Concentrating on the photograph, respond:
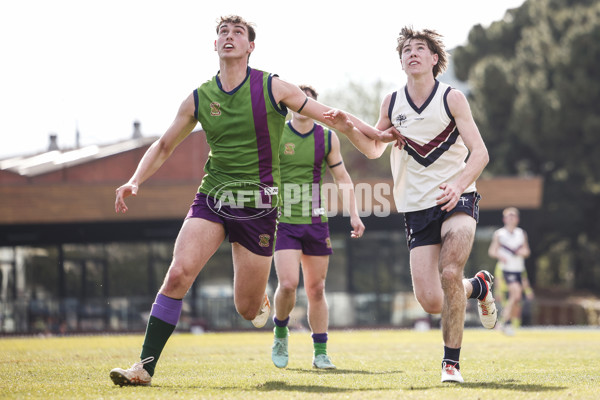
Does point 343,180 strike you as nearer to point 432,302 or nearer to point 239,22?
point 432,302

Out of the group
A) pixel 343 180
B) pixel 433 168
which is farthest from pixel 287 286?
pixel 433 168

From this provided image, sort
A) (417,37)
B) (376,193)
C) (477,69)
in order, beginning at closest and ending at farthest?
(417,37) → (376,193) → (477,69)

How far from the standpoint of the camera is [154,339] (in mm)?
6426

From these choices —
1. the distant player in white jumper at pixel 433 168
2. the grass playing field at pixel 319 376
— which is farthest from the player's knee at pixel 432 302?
the grass playing field at pixel 319 376

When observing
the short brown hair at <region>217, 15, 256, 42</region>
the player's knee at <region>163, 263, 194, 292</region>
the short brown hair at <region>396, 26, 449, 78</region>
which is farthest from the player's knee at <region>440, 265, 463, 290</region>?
the short brown hair at <region>217, 15, 256, 42</region>

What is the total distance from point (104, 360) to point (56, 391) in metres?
3.94

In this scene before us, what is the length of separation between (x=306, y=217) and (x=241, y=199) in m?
2.59

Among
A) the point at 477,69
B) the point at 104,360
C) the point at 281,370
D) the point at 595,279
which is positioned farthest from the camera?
the point at 595,279

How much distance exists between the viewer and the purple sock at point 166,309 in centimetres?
648

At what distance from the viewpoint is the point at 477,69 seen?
4025 centimetres

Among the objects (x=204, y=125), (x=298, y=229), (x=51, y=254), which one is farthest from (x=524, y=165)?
(x=204, y=125)

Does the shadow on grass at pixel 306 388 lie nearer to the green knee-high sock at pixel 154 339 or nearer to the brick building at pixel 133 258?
the green knee-high sock at pixel 154 339

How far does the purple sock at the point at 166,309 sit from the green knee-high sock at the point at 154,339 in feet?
0.10

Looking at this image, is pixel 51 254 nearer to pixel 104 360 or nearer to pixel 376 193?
pixel 376 193
